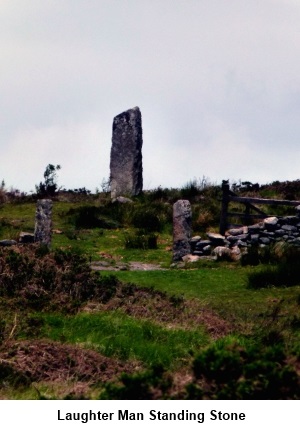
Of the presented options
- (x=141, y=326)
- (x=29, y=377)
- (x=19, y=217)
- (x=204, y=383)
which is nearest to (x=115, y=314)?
(x=141, y=326)

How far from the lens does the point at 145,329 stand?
1061cm

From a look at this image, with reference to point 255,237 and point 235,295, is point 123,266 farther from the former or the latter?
point 235,295

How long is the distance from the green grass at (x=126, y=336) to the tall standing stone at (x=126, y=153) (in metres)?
23.3

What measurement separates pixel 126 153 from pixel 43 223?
43.0 ft

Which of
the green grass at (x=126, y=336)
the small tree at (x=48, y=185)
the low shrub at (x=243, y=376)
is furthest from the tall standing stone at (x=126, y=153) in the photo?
the low shrub at (x=243, y=376)

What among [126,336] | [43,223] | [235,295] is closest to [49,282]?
[126,336]

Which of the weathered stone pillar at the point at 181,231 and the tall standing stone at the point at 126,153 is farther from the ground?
the tall standing stone at the point at 126,153

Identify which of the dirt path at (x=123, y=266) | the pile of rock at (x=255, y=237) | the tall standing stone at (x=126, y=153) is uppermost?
the tall standing stone at (x=126, y=153)

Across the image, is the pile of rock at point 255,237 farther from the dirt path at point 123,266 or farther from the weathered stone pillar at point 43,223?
the weathered stone pillar at point 43,223

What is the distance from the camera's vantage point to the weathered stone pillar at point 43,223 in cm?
2205

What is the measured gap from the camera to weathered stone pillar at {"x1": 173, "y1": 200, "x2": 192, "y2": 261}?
842 inches

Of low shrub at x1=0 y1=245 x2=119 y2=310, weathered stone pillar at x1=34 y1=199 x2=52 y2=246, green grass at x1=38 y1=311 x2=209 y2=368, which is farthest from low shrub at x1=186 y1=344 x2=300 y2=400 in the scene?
weathered stone pillar at x1=34 y1=199 x2=52 y2=246

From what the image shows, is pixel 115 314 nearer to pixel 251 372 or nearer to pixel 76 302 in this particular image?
pixel 76 302
